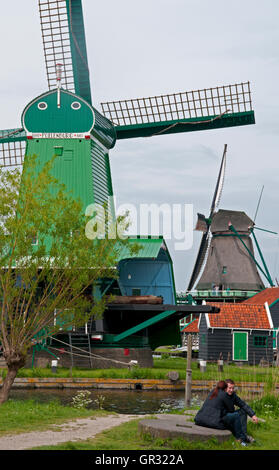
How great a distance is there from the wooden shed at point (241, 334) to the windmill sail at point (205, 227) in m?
24.8

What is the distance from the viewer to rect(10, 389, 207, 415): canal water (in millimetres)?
19000

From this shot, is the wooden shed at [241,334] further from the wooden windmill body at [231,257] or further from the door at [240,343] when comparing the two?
the wooden windmill body at [231,257]

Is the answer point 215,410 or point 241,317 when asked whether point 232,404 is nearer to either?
point 215,410

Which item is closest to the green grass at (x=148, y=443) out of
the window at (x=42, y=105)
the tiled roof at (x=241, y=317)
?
the tiled roof at (x=241, y=317)

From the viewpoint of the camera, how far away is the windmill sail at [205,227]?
57906 millimetres

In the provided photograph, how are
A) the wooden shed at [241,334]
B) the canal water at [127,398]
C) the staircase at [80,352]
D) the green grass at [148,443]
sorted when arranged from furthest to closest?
the wooden shed at [241,334]
the staircase at [80,352]
the canal water at [127,398]
the green grass at [148,443]

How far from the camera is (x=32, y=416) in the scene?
12812 mm

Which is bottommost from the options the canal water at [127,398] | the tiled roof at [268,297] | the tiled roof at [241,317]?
the canal water at [127,398]

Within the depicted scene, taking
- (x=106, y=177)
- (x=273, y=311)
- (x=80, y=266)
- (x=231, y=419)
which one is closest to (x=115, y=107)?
(x=106, y=177)

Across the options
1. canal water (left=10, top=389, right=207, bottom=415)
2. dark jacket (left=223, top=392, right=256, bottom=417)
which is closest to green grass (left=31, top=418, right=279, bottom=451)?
dark jacket (left=223, top=392, right=256, bottom=417)

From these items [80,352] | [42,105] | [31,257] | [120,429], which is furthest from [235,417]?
[42,105]

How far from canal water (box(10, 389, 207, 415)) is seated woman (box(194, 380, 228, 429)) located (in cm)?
799

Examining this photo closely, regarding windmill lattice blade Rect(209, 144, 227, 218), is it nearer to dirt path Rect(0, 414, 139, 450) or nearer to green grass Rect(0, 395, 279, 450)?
green grass Rect(0, 395, 279, 450)
